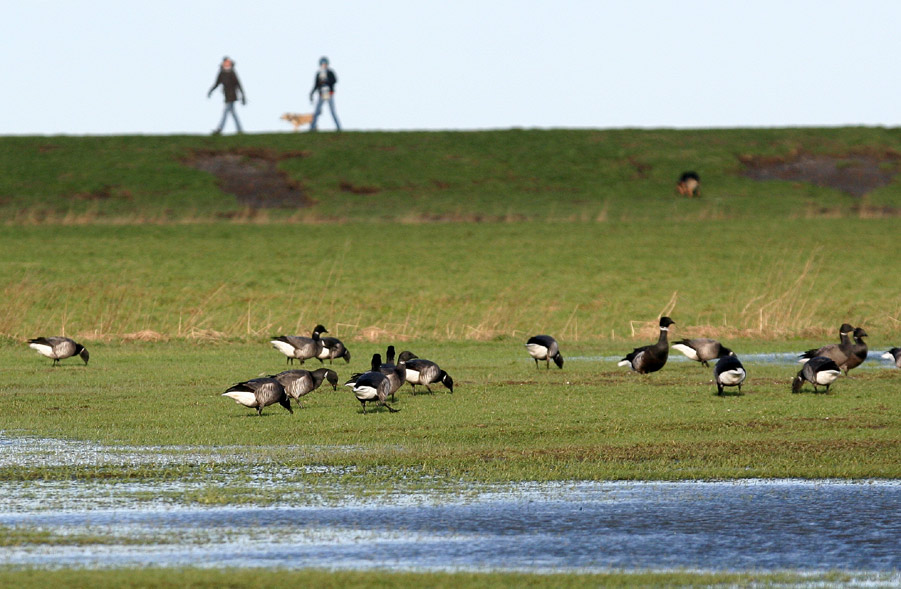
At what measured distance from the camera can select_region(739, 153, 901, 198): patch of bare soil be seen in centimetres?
6625

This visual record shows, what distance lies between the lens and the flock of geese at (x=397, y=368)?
16.5 metres

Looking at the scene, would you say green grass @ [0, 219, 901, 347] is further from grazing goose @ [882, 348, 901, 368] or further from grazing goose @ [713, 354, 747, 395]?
grazing goose @ [713, 354, 747, 395]

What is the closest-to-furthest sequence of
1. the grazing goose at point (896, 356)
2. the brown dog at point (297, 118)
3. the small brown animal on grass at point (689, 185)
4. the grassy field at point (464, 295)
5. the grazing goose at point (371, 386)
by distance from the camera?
the grassy field at point (464, 295)
the grazing goose at point (371, 386)
the grazing goose at point (896, 356)
the small brown animal on grass at point (689, 185)
the brown dog at point (297, 118)

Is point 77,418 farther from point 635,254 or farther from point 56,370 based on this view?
point 635,254

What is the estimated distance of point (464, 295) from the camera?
1407 inches

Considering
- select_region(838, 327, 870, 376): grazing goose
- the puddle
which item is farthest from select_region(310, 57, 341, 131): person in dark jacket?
select_region(838, 327, 870, 376): grazing goose

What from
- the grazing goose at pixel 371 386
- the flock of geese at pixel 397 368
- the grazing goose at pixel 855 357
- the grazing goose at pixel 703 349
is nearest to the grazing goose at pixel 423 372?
the flock of geese at pixel 397 368

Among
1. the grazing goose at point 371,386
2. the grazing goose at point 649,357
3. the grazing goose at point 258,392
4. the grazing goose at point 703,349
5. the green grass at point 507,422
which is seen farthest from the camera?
the grazing goose at point 703,349

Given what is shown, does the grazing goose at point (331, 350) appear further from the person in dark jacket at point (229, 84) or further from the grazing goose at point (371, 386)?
the person in dark jacket at point (229, 84)

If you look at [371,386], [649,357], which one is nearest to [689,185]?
[649,357]

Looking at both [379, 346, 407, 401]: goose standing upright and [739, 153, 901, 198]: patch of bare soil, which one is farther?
[739, 153, 901, 198]: patch of bare soil

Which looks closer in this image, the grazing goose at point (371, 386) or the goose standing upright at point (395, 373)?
the grazing goose at point (371, 386)

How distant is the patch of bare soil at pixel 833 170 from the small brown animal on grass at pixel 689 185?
5.36m

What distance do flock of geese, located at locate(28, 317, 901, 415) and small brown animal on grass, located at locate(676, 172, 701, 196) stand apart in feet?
130
